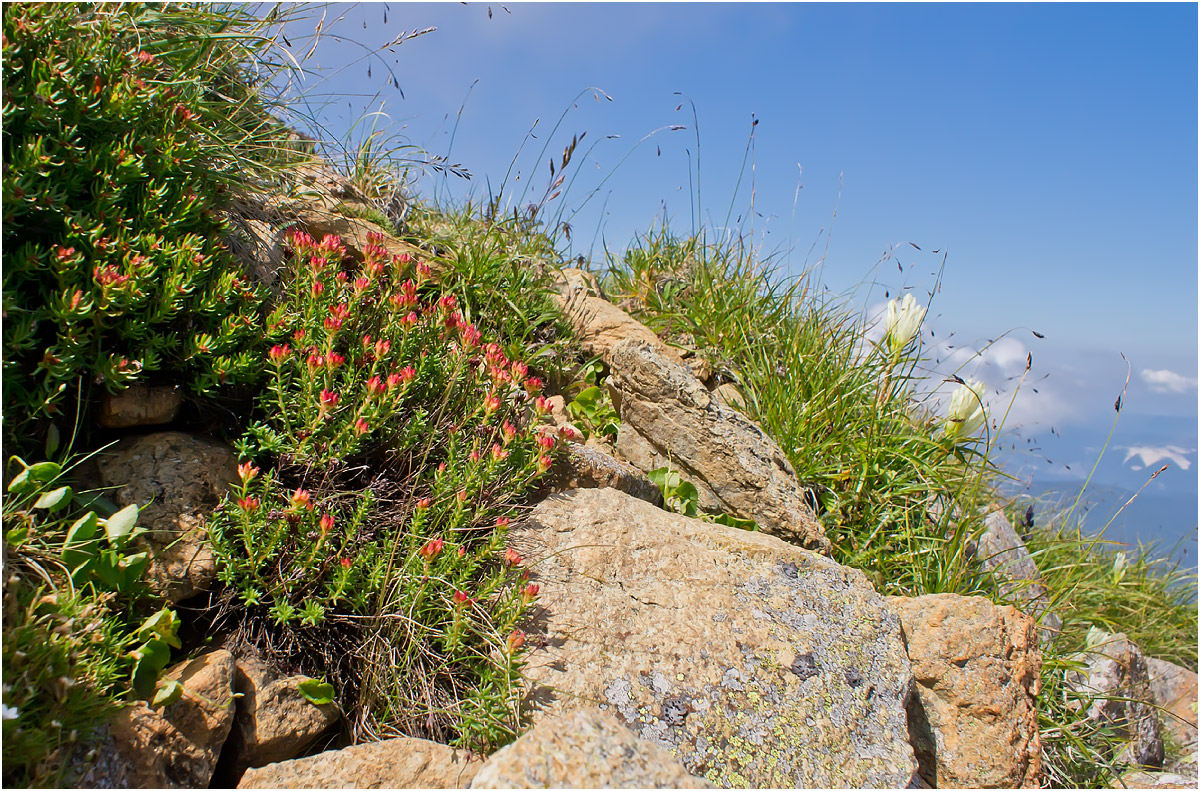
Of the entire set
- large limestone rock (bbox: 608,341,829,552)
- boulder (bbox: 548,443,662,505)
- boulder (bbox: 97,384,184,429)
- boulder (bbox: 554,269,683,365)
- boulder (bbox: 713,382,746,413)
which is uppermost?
boulder (bbox: 554,269,683,365)

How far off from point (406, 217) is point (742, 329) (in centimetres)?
271

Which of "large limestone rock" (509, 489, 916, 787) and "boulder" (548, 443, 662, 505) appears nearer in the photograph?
"large limestone rock" (509, 489, 916, 787)

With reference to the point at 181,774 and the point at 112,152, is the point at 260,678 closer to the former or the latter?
the point at 181,774

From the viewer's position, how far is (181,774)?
1.88 metres

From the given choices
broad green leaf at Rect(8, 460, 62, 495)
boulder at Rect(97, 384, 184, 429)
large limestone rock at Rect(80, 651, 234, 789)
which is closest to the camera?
large limestone rock at Rect(80, 651, 234, 789)

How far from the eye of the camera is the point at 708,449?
3842mm

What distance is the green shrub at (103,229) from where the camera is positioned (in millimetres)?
2129

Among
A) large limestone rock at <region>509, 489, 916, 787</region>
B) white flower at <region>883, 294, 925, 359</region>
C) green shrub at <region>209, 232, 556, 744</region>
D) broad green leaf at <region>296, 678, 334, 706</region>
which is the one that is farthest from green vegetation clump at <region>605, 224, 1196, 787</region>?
broad green leaf at <region>296, 678, 334, 706</region>

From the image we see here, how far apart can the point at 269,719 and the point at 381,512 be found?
808 millimetres

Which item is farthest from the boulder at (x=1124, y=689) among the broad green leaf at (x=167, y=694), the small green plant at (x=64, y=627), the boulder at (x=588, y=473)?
the small green plant at (x=64, y=627)

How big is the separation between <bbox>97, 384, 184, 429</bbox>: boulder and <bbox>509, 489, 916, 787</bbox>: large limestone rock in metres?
1.43

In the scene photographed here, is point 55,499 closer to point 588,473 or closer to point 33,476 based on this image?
point 33,476

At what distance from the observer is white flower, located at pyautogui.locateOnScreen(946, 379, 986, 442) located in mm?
4094

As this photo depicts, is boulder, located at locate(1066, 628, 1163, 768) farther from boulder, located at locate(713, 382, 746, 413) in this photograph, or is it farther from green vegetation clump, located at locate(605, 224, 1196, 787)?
boulder, located at locate(713, 382, 746, 413)
